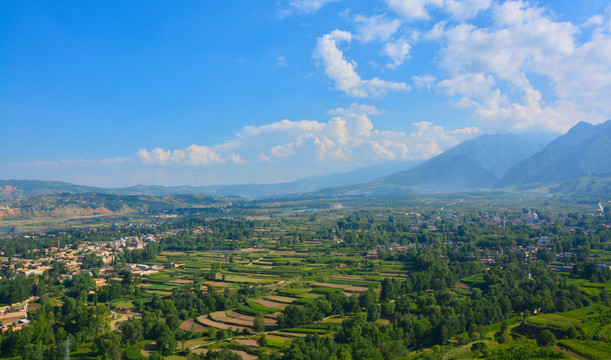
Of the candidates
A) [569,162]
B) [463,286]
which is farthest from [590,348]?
[569,162]

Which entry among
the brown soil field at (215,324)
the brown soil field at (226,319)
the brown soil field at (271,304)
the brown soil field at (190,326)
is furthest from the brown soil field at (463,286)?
the brown soil field at (190,326)

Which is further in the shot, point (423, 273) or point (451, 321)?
point (423, 273)

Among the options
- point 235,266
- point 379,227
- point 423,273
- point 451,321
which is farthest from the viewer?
point 379,227

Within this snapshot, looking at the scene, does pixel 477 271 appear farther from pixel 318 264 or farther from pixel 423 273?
pixel 318 264

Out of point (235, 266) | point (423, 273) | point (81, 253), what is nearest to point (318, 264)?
point (235, 266)

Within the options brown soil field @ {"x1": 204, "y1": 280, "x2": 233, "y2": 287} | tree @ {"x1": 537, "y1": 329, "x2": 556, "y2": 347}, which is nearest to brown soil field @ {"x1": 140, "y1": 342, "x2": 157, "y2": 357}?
brown soil field @ {"x1": 204, "y1": 280, "x2": 233, "y2": 287}

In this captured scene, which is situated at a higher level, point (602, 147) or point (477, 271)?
point (602, 147)

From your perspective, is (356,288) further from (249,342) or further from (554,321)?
(554,321)

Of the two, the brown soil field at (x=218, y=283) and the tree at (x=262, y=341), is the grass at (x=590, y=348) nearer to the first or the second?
the tree at (x=262, y=341)
